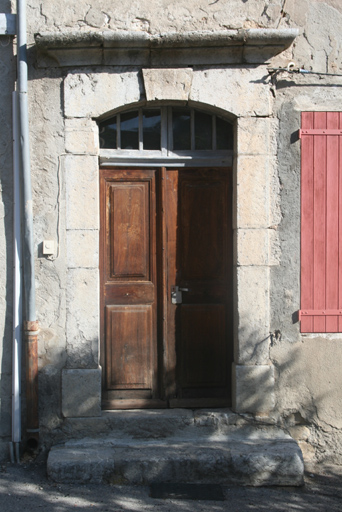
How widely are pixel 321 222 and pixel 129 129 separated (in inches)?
74.0

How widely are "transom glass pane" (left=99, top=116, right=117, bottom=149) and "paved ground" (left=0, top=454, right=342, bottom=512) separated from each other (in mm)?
2803

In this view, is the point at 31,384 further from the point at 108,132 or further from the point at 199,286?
the point at 108,132

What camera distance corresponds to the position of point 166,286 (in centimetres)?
438

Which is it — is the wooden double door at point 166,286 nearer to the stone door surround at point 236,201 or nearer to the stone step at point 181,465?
the stone door surround at point 236,201

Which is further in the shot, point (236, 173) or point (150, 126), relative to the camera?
point (150, 126)

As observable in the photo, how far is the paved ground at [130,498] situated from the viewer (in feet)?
11.4

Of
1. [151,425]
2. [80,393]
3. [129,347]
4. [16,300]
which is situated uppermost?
[16,300]

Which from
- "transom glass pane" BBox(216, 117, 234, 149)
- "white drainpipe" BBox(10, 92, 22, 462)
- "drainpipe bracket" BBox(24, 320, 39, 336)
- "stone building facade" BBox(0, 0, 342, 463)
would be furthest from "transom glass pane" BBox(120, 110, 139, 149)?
"drainpipe bracket" BBox(24, 320, 39, 336)

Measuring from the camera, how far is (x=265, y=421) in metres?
4.14

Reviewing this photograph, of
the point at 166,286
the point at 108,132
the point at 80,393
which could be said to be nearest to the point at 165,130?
the point at 108,132

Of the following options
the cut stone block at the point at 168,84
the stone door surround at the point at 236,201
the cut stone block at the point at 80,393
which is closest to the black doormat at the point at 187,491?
the stone door surround at the point at 236,201

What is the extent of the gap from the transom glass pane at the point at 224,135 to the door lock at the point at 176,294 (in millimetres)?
1319

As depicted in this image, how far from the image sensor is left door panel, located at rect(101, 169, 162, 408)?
14.3ft

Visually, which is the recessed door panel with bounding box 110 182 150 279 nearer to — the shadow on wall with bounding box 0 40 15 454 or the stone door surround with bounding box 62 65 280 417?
the stone door surround with bounding box 62 65 280 417
